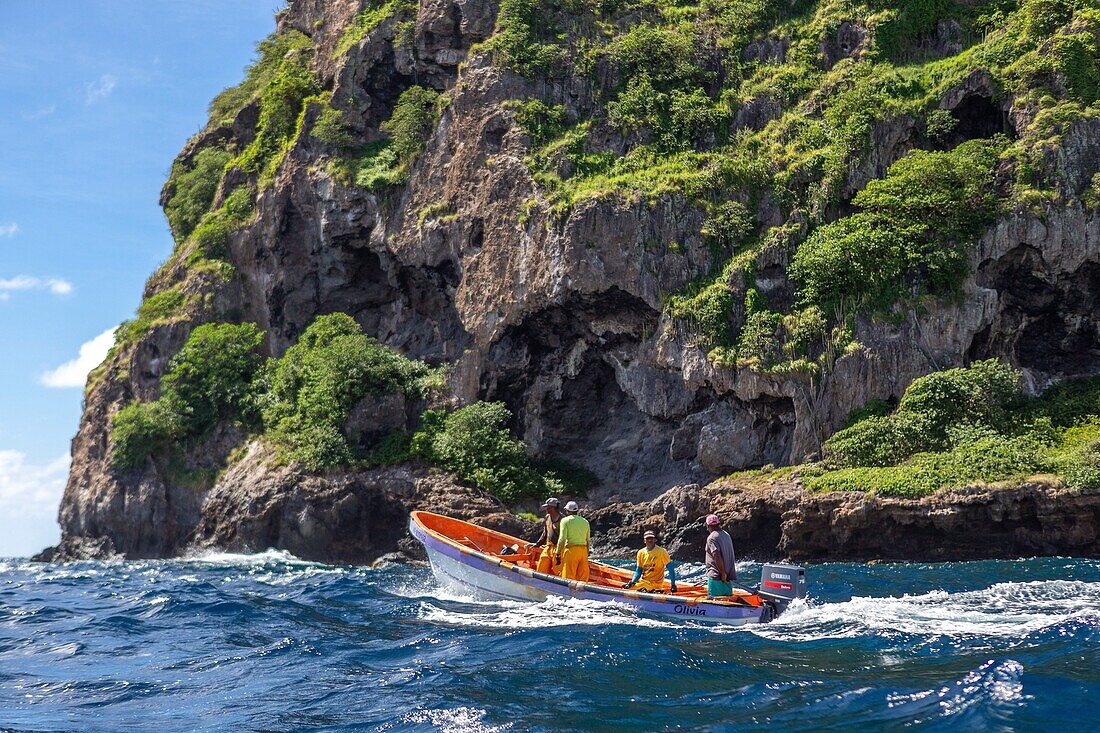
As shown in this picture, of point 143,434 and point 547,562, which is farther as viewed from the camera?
point 143,434

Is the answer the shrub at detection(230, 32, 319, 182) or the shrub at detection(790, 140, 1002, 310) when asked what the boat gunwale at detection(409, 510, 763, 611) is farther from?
the shrub at detection(230, 32, 319, 182)

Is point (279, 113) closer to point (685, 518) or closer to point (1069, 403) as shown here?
point (685, 518)

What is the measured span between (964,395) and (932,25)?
48.9 feet

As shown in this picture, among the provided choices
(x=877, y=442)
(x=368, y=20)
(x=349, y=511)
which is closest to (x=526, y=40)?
(x=368, y=20)

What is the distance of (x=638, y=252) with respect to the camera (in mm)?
32438

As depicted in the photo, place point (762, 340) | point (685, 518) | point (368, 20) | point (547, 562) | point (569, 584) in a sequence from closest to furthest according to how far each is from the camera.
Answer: point (569, 584) → point (547, 562) → point (685, 518) → point (762, 340) → point (368, 20)

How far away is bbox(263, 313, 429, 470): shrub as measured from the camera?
34094mm

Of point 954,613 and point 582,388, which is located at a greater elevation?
point 582,388

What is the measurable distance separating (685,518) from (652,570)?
10620 mm

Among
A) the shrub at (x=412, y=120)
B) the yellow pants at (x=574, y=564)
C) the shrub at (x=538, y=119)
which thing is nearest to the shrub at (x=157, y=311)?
the shrub at (x=412, y=120)

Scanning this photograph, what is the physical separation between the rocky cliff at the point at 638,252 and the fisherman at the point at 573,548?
9107 millimetres

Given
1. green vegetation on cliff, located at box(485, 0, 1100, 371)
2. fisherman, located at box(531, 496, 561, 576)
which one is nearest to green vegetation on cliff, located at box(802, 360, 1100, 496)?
green vegetation on cliff, located at box(485, 0, 1100, 371)

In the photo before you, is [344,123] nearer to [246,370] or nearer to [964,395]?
[246,370]

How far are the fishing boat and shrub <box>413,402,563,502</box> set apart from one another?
26.0ft
